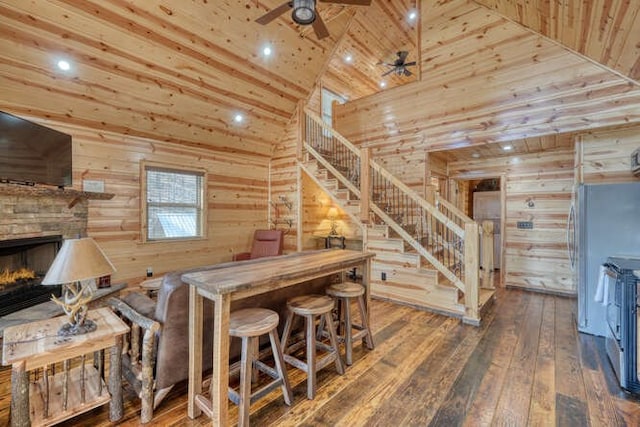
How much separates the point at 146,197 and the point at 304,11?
142 inches

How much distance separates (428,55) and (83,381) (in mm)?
6126

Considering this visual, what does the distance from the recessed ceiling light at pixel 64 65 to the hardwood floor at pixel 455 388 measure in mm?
3146

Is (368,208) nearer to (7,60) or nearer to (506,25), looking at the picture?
(506,25)

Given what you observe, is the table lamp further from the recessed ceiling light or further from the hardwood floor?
the recessed ceiling light

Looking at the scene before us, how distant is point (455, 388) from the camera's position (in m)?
2.25

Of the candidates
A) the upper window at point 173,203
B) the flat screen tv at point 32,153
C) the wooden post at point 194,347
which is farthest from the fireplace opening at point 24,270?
the wooden post at point 194,347

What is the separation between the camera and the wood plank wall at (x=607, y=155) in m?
3.84

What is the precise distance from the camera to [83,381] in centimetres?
188

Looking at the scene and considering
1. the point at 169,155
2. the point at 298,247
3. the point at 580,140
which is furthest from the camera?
the point at 298,247

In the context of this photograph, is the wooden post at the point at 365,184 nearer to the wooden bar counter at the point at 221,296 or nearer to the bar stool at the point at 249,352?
the wooden bar counter at the point at 221,296

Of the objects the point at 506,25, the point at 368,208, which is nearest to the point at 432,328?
the point at 368,208

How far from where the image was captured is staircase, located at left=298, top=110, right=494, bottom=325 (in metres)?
3.70

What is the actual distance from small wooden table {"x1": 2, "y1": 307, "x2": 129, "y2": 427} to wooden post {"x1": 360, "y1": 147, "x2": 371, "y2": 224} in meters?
3.39

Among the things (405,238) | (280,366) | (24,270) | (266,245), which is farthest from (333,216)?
(24,270)
